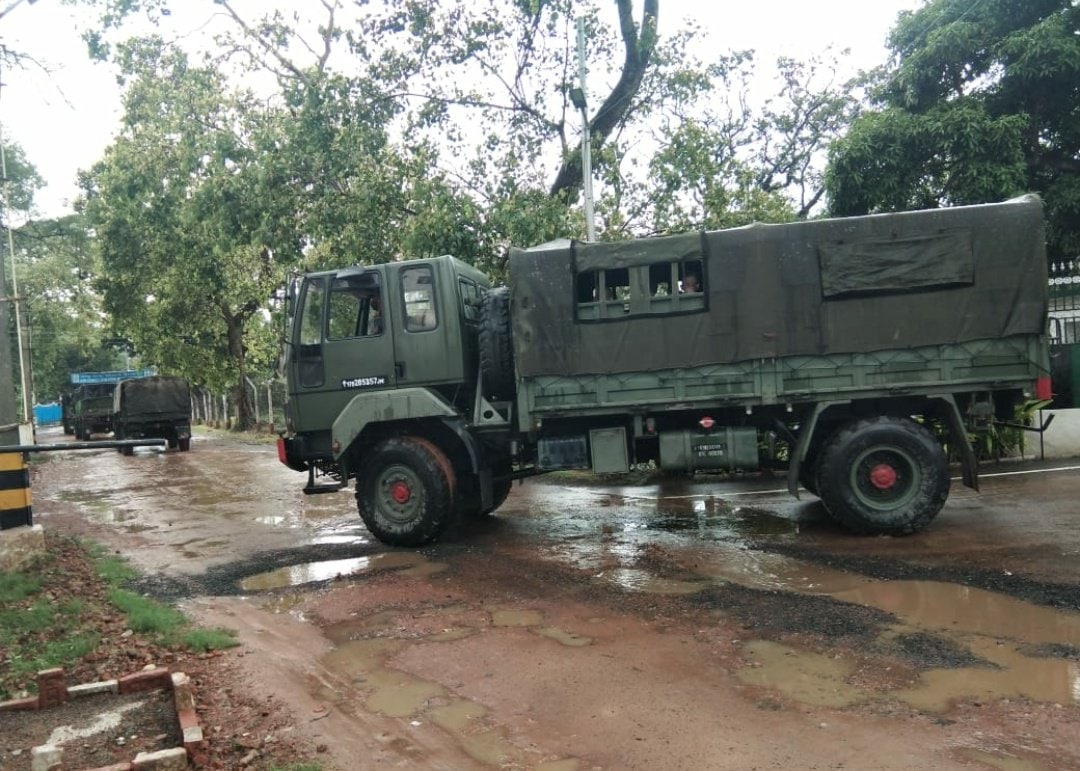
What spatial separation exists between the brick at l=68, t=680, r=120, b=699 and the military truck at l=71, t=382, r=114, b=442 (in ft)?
101

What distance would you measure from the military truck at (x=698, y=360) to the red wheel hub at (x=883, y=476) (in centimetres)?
2

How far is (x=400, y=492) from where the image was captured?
7.86 meters

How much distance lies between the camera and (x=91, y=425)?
103 feet

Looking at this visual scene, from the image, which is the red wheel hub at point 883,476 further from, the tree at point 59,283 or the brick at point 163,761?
the tree at point 59,283

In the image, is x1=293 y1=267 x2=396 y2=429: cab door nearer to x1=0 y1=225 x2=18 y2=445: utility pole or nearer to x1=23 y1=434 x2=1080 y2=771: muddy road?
x1=23 y1=434 x2=1080 y2=771: muddy road

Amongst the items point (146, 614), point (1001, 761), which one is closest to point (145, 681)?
point (146, 614)

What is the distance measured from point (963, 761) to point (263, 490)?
11.7 meters

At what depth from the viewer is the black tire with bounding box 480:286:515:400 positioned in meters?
7.80

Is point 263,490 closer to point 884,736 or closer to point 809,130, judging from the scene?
point 884,736

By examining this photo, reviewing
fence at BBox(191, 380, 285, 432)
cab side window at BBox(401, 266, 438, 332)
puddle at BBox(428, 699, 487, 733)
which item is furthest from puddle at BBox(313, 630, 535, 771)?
fence at BBox(191, 380, 285, 432)

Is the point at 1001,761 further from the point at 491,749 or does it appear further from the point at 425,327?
the point at 425,327

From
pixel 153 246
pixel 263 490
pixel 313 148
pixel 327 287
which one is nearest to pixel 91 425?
pixel 153 246

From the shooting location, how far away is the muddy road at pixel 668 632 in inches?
142

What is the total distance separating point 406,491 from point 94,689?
12.7ft
